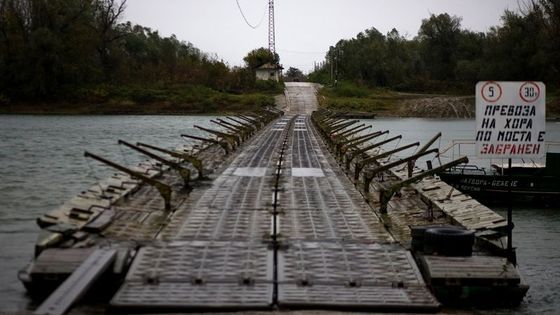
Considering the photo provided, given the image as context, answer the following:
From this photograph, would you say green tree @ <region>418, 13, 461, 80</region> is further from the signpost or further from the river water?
the signpost

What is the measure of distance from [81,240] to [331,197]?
762cm

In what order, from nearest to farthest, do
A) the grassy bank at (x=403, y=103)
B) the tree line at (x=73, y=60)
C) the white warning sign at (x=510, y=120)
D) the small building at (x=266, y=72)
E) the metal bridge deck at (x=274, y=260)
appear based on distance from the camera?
1. the metal bridge deck at (x=274, y=260)
2. the white warning sign at (x=510, y=120)
3. the tree line at (x=73, y=60)
4. the grassy bank at (x=403, y=103)
5. the small building at (x=266, y=72)

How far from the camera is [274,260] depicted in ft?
38.1

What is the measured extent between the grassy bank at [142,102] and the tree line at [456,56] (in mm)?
23630

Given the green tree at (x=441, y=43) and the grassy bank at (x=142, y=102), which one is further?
the green tree at (x=441, y=43)

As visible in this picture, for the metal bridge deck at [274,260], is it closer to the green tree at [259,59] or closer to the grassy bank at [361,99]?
the grassy bank at [361,99]

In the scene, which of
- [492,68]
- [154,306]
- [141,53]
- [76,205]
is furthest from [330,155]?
[141,53]

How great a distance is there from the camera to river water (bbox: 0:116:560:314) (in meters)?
14.2

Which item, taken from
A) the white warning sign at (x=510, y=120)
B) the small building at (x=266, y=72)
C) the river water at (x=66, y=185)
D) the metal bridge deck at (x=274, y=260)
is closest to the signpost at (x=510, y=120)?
the white warning sign at (x=510, y=120)

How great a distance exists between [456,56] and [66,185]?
9491 centimetres

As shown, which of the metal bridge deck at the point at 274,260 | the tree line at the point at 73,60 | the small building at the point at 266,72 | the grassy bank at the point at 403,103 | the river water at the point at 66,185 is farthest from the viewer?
the small building at the point at 266,72

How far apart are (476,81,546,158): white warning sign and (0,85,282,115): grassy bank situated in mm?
75012

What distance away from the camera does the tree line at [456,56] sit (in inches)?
3457

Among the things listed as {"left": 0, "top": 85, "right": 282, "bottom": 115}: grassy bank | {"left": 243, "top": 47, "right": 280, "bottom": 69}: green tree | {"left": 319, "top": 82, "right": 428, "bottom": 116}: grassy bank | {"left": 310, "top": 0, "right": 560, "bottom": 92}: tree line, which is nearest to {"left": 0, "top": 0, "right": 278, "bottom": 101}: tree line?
{"left": 0, "top": 85, "right": 282, "bottom": 115}: grassy bank
